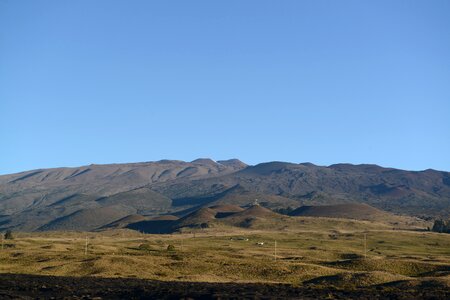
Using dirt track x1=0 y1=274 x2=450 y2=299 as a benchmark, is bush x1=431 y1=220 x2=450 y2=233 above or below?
above

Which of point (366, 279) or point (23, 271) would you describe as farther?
point (23, 271)

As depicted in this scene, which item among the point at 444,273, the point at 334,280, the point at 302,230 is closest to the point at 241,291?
the point at 334,280

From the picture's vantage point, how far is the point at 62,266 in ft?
217

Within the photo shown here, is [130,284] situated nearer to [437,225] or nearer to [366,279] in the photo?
[366,279]

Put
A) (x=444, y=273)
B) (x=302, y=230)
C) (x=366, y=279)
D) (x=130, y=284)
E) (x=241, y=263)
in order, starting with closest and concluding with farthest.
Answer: (x=130, y=284), (x=366, y=279), (x=444, y=273), (x=241, y=263), (x=302, y=230)

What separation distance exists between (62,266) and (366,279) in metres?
30.8

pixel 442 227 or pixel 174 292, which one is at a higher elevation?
pixel 442 227

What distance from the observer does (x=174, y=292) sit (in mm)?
42125

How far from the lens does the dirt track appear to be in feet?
131

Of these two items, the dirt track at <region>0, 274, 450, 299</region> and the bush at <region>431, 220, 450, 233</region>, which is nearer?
the dirt track at <region>0, 274, 450, 299</region>

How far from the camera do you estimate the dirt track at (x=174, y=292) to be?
131 ft

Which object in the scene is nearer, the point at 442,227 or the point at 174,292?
the point at 174,292

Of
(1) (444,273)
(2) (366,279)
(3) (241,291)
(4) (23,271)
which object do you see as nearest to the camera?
(3) (241,291)

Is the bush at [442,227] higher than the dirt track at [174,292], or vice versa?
the bush at [442,227]
